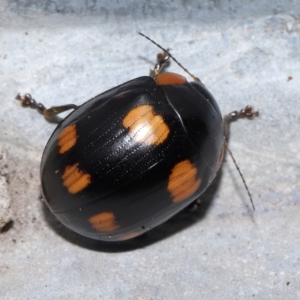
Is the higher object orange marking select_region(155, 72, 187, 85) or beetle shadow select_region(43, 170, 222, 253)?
orange marking select_region(155, 72, 187, 85)

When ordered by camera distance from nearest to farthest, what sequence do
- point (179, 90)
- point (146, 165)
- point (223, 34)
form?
point (146, 165) → point (179, 90) → point (223, 34)

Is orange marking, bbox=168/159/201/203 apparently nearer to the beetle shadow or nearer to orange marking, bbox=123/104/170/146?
orange marking, bbox=123/104/170/146

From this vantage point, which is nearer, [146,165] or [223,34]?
[146,165]

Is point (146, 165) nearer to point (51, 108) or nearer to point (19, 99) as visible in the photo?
point (51, 108)

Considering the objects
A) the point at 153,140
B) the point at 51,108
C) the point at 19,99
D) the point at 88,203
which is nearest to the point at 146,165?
the point at 153,140

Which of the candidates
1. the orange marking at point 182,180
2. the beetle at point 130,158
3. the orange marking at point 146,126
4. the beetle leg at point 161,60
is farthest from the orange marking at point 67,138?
the beetle leg at point 161,60

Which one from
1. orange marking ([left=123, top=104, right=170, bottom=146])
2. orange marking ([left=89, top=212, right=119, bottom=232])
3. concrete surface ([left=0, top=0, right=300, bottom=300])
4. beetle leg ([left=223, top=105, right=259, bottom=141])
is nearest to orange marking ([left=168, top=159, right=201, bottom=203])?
orange marking ([left=123, top=104, right=170, bottom=146])

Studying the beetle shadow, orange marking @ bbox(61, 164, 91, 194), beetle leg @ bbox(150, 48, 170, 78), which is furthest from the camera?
beetle leg @ bbox(150, 48, 170, 78)
